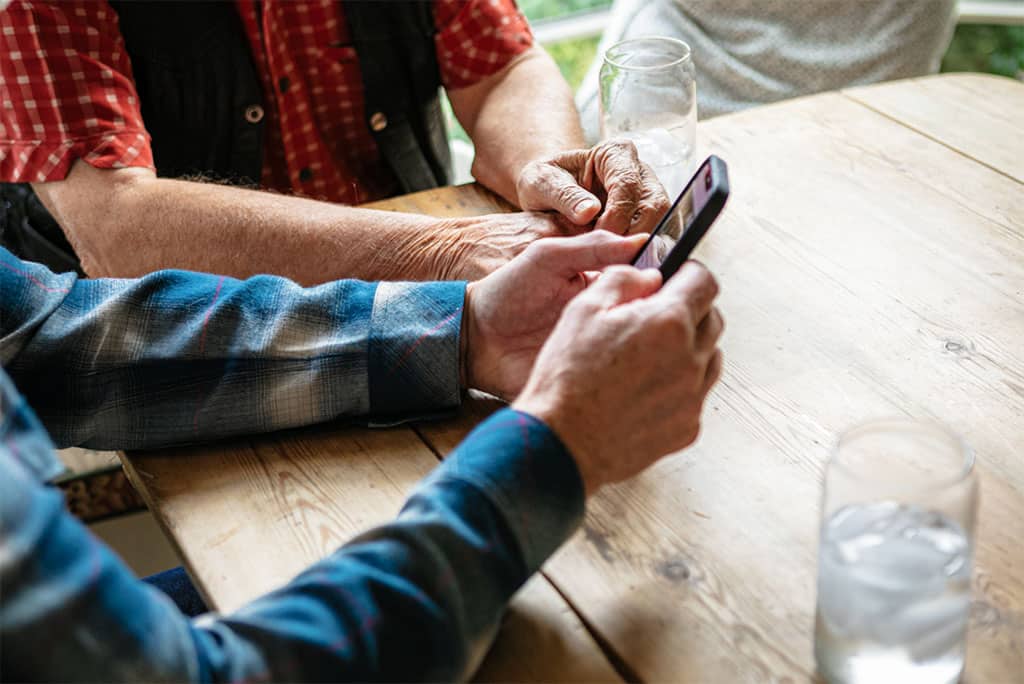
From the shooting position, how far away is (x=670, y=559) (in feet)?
2.63

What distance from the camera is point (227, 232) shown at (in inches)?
51.9

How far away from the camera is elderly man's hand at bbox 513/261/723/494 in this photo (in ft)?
2.52

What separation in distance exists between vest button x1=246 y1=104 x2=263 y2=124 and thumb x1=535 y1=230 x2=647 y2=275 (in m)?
0.76

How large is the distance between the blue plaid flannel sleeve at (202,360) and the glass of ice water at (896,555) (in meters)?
0.41

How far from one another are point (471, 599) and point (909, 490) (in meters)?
0.29

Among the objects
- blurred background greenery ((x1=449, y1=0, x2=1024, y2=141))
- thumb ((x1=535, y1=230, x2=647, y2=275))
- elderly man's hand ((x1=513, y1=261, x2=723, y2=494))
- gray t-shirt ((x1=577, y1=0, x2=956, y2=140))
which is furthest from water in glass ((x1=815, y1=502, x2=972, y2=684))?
blurred background greenery ((x1=449, y1=0, x2=1024, y2=141))

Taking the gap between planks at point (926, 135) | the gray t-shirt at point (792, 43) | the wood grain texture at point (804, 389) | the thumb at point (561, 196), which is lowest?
the gray t-shirt at point (792, 43)

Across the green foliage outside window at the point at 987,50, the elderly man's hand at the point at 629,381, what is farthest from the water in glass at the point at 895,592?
the green foliage outside window at the point at 987,50

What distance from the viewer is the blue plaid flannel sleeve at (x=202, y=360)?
0.95m

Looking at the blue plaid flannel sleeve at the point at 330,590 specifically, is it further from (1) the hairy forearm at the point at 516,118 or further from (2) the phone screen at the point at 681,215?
(1) the hairy forearm at the point at 516,118

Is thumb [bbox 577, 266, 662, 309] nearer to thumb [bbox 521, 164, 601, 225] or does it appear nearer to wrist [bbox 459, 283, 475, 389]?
wrist [bbox 459, 283, 475, 389]

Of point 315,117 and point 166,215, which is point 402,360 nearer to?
point 166,215

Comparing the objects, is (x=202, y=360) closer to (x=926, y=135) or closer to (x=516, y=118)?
(x=516, y=118)

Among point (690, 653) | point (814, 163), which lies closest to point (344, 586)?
point (690, 653)
